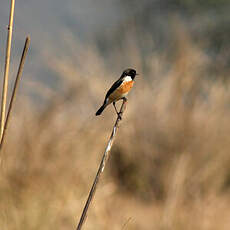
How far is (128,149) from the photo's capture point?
5.82 meters

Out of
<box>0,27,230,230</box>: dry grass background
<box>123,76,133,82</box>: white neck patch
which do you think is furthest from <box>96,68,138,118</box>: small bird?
<box>0,27,230,230</box>: dry grass background

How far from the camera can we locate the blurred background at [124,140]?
4.08 metres

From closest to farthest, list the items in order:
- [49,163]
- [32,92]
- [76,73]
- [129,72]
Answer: [129,72] < [49,163] < [32,92] < [76,73]

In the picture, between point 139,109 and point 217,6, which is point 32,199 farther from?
point 217,6

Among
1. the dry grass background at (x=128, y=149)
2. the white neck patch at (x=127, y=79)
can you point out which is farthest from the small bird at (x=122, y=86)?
the dry grass background at (x=128, y=149)

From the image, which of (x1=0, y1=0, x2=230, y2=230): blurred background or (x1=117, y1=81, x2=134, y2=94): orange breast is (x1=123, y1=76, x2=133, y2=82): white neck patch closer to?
(x1=117, y1=81, x2=134, y2=94): orange breast

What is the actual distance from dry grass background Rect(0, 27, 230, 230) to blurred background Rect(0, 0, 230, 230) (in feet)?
0.03

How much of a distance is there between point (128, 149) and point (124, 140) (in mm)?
111

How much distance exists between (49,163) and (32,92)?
3.94ft

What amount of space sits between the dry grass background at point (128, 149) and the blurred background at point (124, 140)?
0.03ft

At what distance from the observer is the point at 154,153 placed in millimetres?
5746

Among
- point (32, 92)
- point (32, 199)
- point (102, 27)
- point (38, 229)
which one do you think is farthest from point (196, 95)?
point (102, 27)

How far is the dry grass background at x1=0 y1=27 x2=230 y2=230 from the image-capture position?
404cm

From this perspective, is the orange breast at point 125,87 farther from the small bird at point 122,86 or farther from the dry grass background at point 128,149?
the dry grass background at point 128,149
